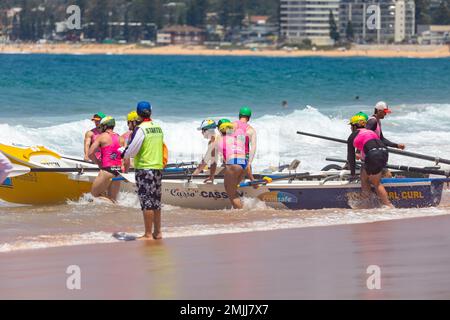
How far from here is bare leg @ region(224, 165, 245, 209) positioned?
15164 millimetres

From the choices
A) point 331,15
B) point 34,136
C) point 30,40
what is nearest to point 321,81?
point 34,136

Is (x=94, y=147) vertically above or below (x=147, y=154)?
below

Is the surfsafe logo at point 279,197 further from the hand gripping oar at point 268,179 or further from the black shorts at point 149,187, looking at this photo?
the black shorts at point 149,187

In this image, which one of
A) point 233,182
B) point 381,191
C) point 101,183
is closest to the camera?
point 381,191

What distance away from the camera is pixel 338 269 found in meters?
10.6

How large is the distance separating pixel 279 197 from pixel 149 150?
3586 millimetres

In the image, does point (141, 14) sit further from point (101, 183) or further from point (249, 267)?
point (249, 267)

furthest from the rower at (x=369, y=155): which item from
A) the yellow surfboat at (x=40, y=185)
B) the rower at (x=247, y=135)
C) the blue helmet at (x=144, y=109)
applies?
the blue helmet at (x=144, y=109)

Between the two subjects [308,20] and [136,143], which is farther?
[308,20]

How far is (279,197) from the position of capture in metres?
15.4

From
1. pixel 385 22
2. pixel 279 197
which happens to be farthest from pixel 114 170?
pixel 385 22

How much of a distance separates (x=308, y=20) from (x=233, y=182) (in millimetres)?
166260

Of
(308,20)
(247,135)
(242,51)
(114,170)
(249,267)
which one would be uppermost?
(247,135)

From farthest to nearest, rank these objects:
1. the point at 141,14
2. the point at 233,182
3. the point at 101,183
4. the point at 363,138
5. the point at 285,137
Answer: the point at 141,14, the point at 285,137, the point at 101,183, the point at 233,182, the point at 363,138
